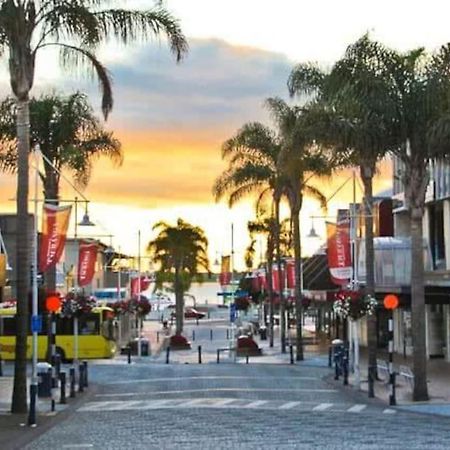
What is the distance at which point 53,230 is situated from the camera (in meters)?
26.6

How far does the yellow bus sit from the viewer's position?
4497 cm

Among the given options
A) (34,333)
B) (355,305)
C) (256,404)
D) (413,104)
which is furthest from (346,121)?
(34,333)

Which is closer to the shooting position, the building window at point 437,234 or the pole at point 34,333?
the pole at point 34,333

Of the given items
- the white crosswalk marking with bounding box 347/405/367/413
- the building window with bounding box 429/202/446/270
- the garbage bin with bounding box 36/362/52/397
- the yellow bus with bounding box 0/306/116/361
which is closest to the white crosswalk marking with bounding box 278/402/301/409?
the white crosswalk marking with bounding box 347/405/367/413

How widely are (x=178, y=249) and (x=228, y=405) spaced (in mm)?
42088

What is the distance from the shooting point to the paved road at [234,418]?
57.5ft

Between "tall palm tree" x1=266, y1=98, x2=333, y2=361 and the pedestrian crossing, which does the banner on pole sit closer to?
"tall palm tree" x1=266, y1=98, x2=333, y2=361

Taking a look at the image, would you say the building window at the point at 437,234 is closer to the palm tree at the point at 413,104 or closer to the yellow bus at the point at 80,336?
the yellow bus at the point at 80,336

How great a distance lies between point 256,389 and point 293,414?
7164 millimetres

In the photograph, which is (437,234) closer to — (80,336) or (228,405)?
(80,336)

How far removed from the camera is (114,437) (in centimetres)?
1853

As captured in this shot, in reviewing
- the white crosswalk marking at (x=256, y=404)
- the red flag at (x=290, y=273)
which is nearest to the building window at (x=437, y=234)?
the red flag at (x=290, y=273)

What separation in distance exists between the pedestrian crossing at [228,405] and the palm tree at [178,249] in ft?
129

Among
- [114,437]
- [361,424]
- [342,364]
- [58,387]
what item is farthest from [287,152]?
[114,437]
